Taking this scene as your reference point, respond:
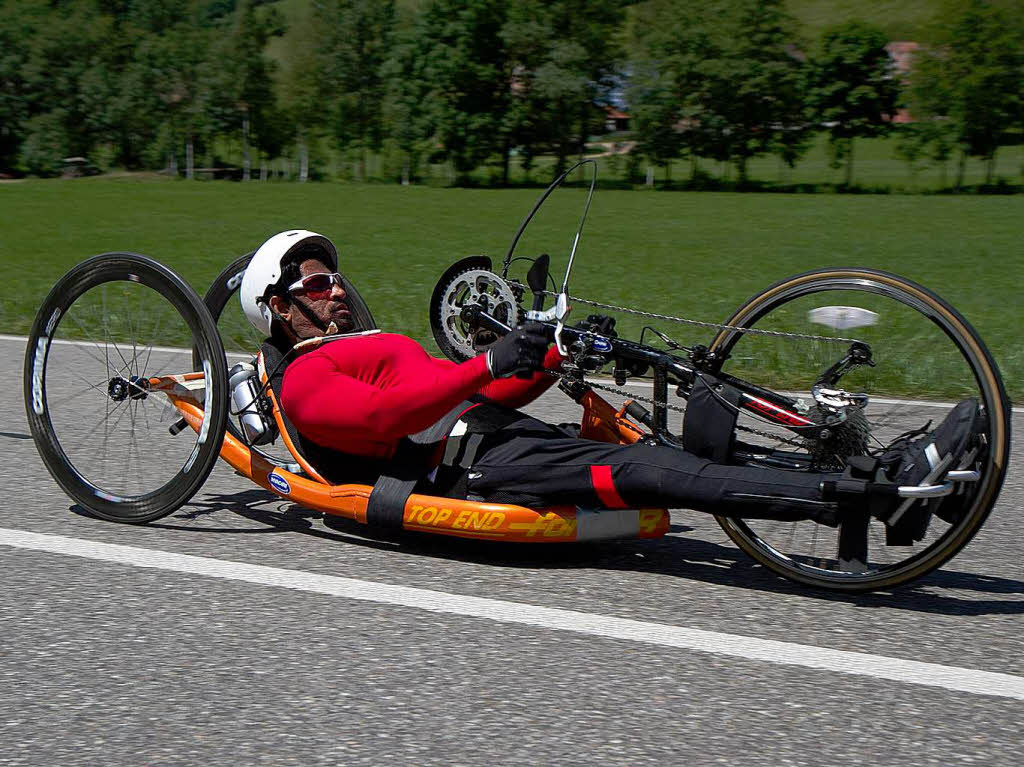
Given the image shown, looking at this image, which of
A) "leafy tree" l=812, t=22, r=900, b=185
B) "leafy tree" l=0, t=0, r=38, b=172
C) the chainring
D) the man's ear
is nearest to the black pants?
the chainring

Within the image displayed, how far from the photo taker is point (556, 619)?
3598 millimetres

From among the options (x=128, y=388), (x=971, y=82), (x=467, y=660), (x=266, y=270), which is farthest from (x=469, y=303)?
(x=971, y=82)

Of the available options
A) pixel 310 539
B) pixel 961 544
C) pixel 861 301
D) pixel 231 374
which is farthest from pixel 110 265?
pixel 961 544

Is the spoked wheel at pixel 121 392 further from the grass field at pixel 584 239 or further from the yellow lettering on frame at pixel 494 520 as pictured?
the grass field at pixel 584 239

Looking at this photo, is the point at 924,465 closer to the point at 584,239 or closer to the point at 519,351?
the point at 519,351

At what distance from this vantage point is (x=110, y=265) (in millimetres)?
4605

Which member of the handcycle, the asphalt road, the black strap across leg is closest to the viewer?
the asphalt road

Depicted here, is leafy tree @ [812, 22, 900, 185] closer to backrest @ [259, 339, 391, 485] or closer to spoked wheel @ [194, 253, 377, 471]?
spoked wheel @ [194, 253, 377, 471]

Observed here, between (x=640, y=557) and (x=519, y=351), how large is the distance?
0.93 m

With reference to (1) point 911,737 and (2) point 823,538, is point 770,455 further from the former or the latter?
(1) point 911,737

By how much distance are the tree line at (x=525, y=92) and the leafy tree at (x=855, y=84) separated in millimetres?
109

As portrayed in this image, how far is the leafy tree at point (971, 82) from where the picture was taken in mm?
61750

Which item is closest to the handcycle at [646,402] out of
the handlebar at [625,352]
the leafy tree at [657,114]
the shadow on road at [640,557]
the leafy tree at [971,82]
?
the handlebar at [625,352]

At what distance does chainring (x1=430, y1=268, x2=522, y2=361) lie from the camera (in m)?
4.82
